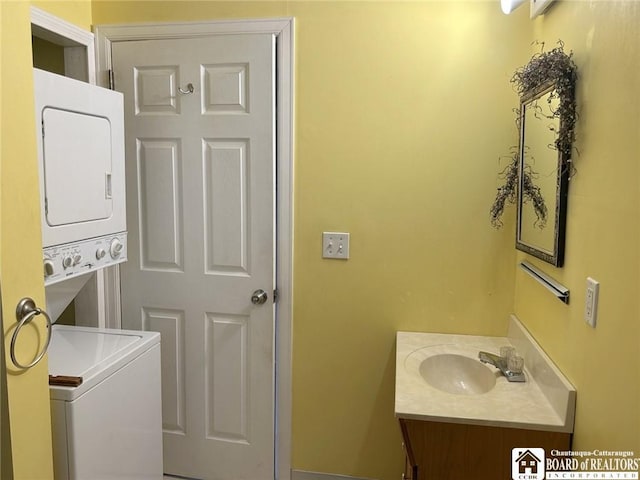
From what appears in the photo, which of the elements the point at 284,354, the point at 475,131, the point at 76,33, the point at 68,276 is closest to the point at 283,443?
the point at 284,354

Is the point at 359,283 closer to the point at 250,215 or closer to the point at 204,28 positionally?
the point at 250,215

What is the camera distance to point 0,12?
47.8 inches

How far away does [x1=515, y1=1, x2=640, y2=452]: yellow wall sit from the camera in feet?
3.70

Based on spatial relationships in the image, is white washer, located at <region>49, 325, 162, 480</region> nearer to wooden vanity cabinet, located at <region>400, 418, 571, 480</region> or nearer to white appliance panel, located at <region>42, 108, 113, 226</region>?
white appliance panel, located at <region>42, 108, 113, 226</region>

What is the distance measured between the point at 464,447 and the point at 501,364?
0.42m

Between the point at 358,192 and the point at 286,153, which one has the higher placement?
the point at 286,153

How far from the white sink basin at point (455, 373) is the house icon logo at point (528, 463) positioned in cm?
37

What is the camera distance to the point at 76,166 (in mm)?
1684

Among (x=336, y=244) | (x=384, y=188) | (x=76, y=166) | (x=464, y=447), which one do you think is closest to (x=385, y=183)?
(x=384, y=188)

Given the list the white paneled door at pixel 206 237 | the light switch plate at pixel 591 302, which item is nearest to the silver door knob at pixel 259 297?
the white paneled door at pixel 206 237

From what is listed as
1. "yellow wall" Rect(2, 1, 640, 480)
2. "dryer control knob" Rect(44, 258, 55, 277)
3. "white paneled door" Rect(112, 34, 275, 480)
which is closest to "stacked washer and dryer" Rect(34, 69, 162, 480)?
"dryer control knob" Rect(44, 258, 55, 277)

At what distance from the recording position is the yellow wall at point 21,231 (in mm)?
1251

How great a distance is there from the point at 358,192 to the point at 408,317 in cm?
58

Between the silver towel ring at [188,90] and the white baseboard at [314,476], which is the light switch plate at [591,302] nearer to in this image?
the white baseboard at [314,476]
